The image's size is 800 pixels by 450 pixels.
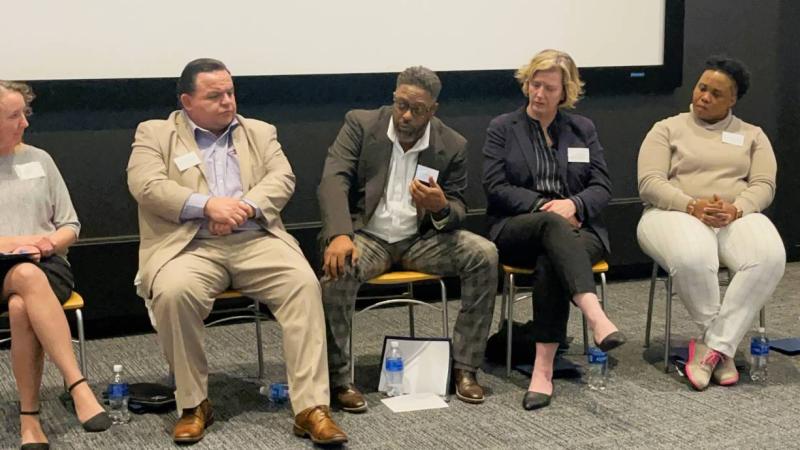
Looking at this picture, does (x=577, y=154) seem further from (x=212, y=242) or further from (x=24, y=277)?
(x=24, y=277)

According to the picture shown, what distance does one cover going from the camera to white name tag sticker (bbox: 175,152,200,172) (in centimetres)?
345

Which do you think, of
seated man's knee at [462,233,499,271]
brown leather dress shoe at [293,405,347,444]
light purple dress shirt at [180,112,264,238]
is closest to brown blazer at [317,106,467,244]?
seated man's knee at [462,233,499,271]

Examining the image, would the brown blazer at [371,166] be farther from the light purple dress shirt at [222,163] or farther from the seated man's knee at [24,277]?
the seated man's knee at [24,277]

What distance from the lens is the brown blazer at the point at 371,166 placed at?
12.0 feet

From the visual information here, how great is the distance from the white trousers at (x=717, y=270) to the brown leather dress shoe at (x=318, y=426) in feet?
4.72

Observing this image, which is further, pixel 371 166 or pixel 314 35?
pixel 314 35

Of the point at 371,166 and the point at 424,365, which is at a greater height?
the point at 371,166

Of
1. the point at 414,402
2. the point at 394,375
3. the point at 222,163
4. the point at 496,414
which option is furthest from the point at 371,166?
the point at 496,414

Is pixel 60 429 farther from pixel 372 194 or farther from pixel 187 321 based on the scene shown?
pixel 372 194

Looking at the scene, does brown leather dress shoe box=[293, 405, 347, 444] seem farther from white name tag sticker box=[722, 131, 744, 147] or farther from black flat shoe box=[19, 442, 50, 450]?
white name tag sticker box=[722, 131, 744, 147]

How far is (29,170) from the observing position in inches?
132

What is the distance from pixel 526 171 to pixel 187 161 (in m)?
1.26

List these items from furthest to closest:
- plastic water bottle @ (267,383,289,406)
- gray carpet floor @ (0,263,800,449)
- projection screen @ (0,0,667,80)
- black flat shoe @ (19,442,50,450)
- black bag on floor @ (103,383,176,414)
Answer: projection screen @ (0,0,667,80)
plastic water bottle @ (267,383,289,406)
black bag on floor @ (103,383,176,414)
gray carpet floor @ (0,263,800,449)
black flat shoe @ (19,442,50,450)

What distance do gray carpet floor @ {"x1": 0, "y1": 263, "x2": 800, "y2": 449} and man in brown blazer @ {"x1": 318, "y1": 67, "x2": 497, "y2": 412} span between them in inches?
8.3
